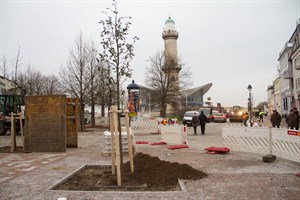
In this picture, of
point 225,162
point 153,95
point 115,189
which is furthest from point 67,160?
point 153,95

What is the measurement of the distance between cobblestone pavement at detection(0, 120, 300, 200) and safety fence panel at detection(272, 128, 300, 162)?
28 cm

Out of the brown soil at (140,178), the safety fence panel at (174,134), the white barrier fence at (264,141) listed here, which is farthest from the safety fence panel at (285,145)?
the safety fence panel at (174,134)

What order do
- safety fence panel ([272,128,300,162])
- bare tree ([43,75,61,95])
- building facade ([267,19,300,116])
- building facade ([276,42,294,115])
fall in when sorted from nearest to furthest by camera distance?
safety fence panel ([272,128,300,162]) < building facade ([267,19,300,116]) < bare tree ([43,75,61,95]) < building facade ([276,42,294,115])

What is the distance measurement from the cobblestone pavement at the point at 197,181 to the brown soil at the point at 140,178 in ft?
1.12

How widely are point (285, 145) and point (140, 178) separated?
523cm

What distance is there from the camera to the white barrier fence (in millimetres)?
8867

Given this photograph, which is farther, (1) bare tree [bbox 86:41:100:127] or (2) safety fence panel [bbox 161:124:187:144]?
(1) bare tree [bbox 86:41:100:127]

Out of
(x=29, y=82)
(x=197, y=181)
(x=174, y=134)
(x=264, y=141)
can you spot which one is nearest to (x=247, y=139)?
(x=264, y=141)

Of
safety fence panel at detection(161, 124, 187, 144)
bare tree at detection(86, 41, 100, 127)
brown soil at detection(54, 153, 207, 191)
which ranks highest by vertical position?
bare tree at detection(86, 41, 100, 127)

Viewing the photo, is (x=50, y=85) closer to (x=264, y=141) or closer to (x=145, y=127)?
(x=145, y=127)

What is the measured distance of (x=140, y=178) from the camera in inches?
283

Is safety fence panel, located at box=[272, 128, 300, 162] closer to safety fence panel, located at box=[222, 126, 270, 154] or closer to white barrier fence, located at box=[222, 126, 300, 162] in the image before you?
white barrier fence, located at box=[222, 126, 300, 162]

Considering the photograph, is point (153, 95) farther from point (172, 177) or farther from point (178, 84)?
point (172, 177)

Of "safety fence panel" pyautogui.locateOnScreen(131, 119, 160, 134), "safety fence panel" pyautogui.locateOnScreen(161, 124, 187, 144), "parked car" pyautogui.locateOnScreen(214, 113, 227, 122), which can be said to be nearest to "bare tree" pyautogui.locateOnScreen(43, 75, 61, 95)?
"safety fence panel" pyautogui.locateOnScreen(131, 119, 160, 134)
